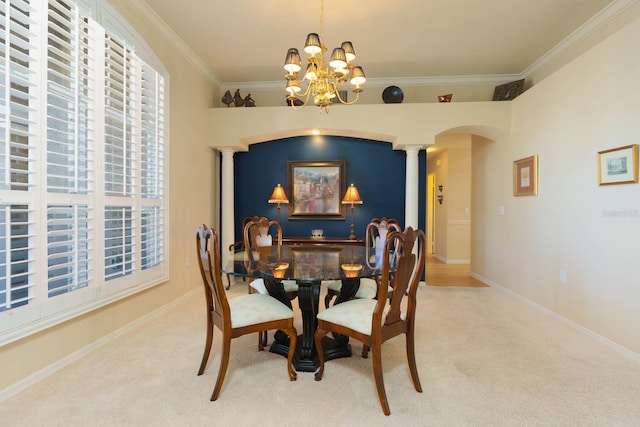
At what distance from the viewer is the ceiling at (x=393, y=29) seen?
9.78 feet

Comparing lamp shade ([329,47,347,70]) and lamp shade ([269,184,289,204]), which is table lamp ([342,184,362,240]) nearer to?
lamp shade ([269,184,289,204])

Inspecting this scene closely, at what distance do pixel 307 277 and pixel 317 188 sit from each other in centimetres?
309

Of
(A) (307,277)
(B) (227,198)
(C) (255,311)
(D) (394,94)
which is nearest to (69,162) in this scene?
(C) (255,311)

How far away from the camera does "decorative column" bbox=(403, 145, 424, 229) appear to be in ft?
14.7

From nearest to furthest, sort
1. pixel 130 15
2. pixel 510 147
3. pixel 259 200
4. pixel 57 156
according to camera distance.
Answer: pixel 57 156 < pixel 130 15 < pixel 510 147 < pixel 259 200

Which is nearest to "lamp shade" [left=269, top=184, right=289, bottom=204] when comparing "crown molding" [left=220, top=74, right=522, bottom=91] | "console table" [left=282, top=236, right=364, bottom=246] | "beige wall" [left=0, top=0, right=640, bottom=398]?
"console table" [left=282, top=236, right=364, bottom=246]

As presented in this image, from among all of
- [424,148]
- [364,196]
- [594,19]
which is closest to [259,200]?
[364,196]

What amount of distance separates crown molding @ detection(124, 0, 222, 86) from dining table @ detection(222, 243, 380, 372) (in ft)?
8.01

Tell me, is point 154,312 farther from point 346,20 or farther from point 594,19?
point 594,19

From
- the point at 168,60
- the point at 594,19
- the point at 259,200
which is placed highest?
the point at 594,19

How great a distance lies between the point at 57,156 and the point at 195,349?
1674 millimetres

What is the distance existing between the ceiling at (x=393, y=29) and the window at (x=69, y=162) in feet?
2.74

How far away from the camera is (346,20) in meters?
3.23

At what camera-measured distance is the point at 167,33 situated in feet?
11.1
